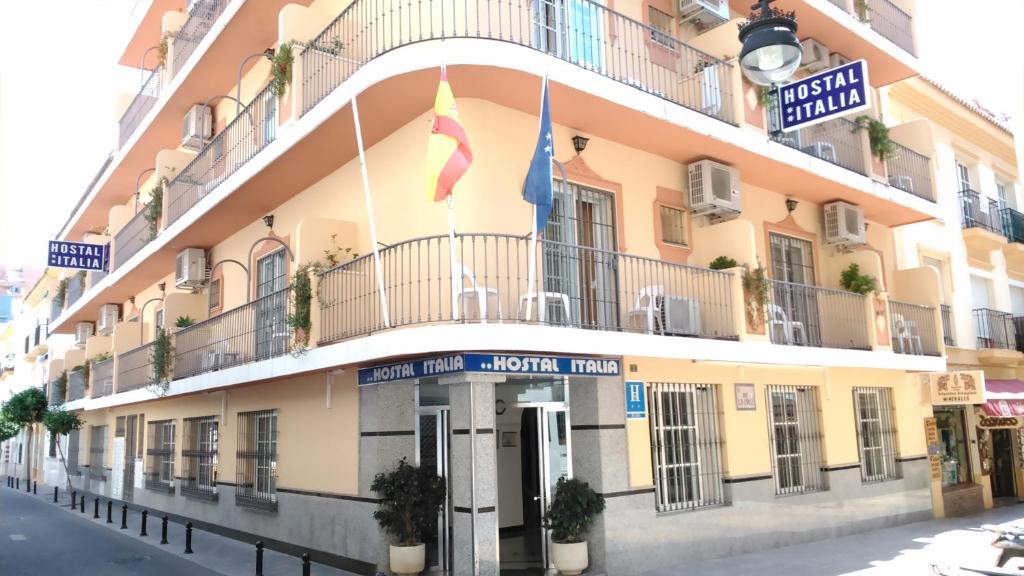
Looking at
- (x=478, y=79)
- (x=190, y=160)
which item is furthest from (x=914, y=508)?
(x=190, y=160)

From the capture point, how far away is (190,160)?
745 inches

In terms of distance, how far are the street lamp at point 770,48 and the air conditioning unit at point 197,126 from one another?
14.8 metres

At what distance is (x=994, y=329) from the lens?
790 inches

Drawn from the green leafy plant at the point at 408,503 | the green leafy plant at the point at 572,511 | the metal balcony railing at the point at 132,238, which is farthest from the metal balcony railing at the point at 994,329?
the metal balcony railing at the point at 132,238

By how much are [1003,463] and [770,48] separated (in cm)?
1781

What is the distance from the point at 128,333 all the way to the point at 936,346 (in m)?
20.8

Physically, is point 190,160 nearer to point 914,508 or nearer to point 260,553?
point 260,553

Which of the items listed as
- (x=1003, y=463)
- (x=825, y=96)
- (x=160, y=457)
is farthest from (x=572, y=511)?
(x=1003, y=463)

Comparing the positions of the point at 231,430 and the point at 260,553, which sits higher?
the point at 231,430

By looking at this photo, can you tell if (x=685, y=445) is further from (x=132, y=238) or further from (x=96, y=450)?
(x=96, y=450)

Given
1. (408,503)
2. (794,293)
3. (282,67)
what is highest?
(282,67)

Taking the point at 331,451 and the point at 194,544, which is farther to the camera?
the point at 194,544

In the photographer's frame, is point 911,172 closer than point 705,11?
No

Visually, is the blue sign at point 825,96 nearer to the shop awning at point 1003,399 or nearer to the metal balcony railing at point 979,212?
the shop awning at point 1003,399
